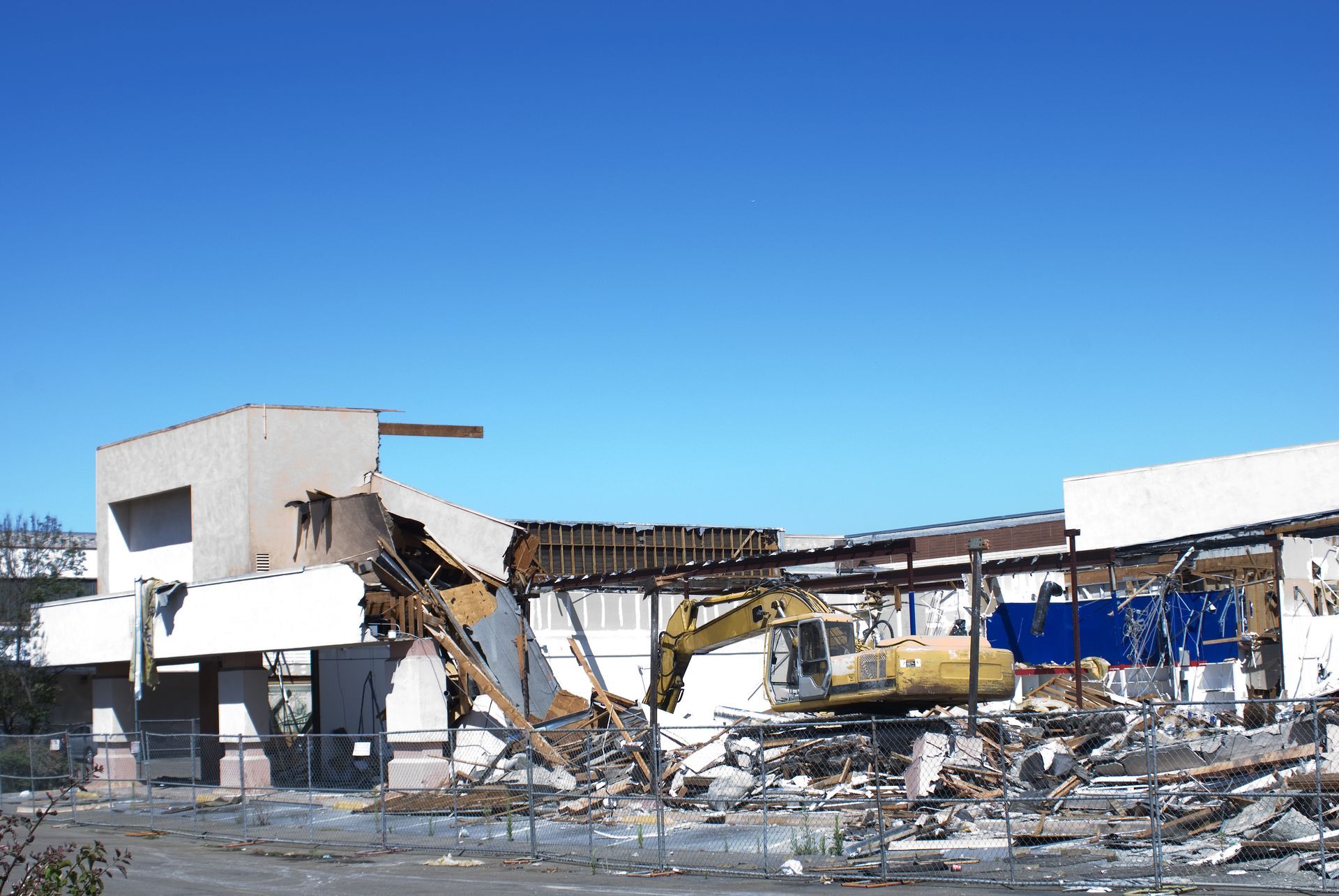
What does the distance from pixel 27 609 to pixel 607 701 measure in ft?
66.7

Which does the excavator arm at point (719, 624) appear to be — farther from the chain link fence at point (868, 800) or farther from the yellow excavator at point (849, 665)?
the chain link fence at point (868, 800)

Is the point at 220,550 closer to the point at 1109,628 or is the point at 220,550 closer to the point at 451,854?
the point at 451,854

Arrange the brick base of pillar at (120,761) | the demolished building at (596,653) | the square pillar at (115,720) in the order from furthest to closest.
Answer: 1. the square pillar at (115,720)
2. the brick base of pillar at (120,761)
3. the demolished building at (596,653)

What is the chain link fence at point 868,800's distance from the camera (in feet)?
49.6

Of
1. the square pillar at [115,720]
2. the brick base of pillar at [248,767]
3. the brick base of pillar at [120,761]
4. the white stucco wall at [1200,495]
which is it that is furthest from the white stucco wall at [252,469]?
the white stucco wall at [1200,495]

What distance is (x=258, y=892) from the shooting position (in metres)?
16.3

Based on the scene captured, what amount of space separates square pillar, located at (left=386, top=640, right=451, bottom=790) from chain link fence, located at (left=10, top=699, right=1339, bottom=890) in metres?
0.11

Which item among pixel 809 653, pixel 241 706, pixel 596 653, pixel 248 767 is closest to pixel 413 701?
pixel 248 767

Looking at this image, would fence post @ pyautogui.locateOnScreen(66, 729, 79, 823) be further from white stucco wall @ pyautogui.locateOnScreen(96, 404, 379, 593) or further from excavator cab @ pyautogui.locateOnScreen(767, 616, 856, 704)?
excavator cab @ pyautogui.locateOnScreen(767, 616, 856, 704)

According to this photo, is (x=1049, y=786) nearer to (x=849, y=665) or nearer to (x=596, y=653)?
(x=849, y=665)

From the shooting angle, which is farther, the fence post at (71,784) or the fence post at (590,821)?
the fence post at (590,821)

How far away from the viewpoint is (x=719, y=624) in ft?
89.3

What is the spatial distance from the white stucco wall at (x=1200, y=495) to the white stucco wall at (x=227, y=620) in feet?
93.9

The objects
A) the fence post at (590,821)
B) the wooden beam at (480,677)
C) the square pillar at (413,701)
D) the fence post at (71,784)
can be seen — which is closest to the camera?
the fence post at (71,784)
